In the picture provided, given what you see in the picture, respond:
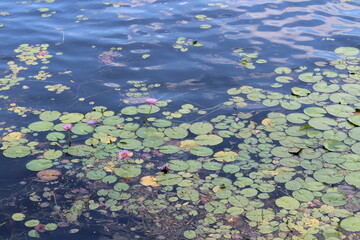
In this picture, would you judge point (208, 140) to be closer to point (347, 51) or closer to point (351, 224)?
point (351, 224)

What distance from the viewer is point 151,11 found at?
5.46 m

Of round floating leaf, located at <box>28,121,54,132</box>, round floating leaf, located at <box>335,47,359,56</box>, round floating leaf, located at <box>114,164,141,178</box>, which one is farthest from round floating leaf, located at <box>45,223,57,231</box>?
round floating leaf, located at <box>335,47,359,56</box>

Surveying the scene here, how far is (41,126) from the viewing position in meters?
3.50

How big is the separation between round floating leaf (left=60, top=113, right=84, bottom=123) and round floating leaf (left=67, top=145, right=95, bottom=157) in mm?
327

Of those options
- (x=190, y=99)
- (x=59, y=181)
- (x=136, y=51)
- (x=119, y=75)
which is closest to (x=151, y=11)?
(x=136, y=51)

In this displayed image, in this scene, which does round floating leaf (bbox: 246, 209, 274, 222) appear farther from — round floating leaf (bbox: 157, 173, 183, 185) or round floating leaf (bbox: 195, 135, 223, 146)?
round floating leaf (bbox: 195, 135, 223, 146)

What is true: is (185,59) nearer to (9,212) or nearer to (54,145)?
(54,145)

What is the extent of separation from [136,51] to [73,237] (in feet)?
7.88

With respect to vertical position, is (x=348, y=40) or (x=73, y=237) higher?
(x=348, y=40)

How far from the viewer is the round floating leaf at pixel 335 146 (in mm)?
3136

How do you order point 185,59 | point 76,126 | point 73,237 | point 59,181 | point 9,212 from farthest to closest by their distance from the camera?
point 185,59 < point 76,126 < point 59,181 < point 9,212 < point 73,237

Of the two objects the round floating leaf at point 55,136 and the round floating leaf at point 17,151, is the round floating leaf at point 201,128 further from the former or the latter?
the round floating leaf at point 17,151

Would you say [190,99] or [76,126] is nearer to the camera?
[76,126]

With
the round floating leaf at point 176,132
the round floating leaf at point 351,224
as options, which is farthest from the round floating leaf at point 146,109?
the round floating leaf at point 351,224
